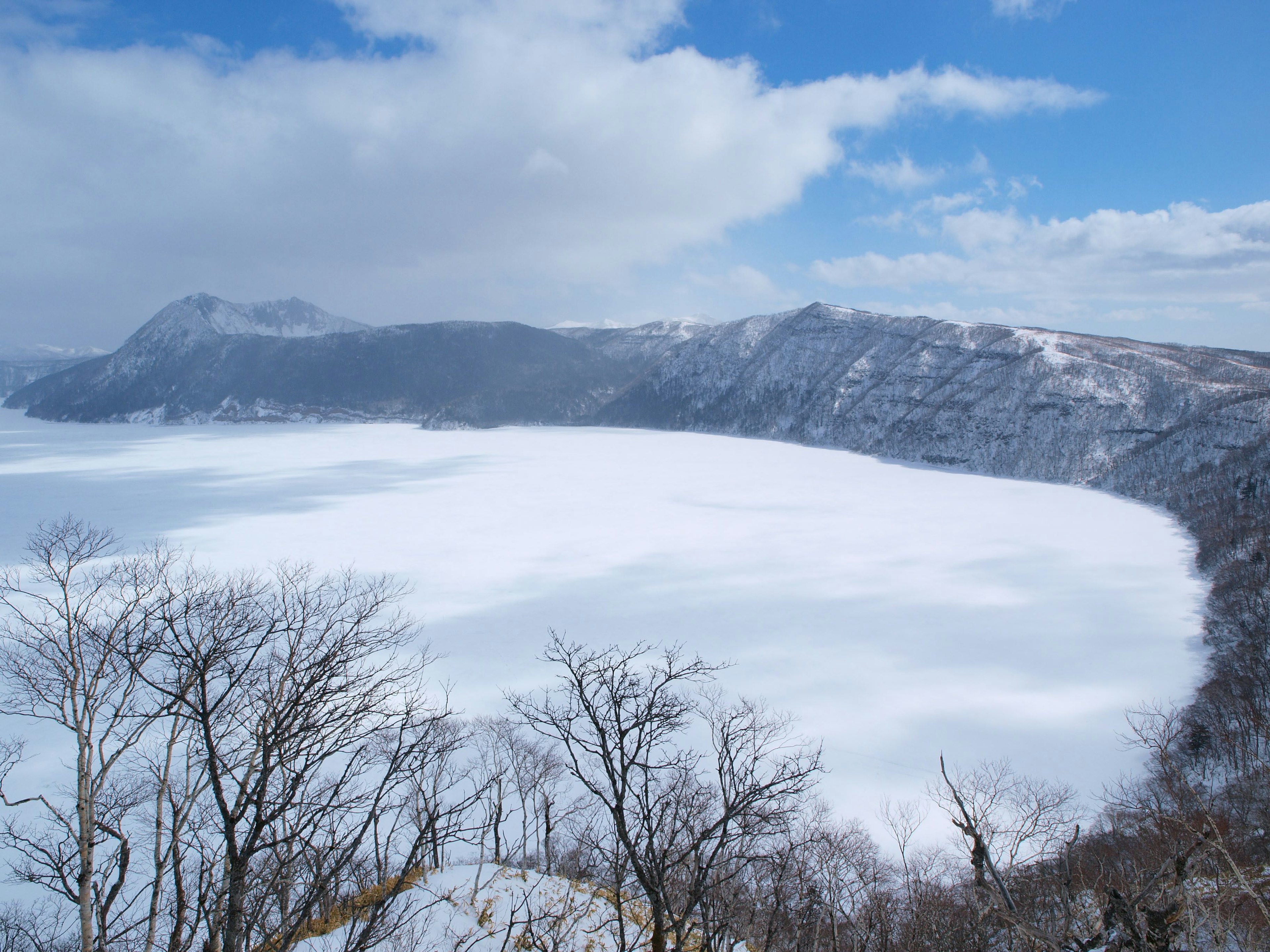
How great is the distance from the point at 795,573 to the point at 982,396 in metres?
102

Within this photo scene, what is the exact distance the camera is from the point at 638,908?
14.3 meters

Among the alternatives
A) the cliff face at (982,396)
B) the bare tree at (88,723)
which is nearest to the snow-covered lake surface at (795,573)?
the cliff face at (982,396)

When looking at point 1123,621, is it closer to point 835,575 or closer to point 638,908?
point 835,575

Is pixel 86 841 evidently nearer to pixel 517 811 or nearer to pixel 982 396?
pixel 517 811

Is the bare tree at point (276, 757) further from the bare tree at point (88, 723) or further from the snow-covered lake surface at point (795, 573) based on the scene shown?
the snow-covered lake surface at point (795, 573)

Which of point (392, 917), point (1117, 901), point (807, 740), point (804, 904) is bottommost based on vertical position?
point (807, 740)

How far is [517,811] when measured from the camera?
26609 mm

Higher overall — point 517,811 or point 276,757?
point 276,757

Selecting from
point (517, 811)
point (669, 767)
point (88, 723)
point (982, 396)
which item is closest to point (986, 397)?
point (982, 396)

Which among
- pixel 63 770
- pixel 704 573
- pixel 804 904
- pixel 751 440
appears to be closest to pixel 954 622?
pixel 704 573

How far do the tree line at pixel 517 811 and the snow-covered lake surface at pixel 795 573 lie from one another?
2494mm

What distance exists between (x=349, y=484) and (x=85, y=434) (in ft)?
472

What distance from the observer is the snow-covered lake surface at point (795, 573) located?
105ft

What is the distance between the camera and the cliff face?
104000 millimetres
